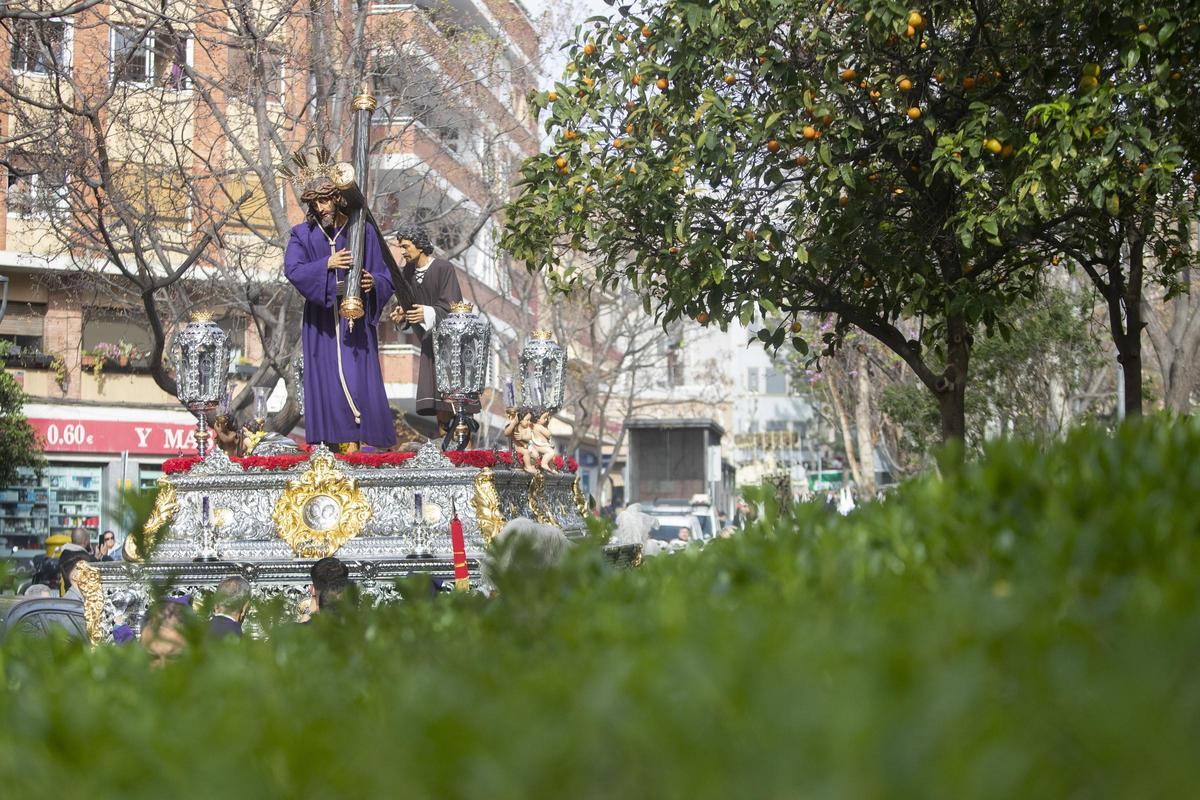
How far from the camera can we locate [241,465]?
11609mm

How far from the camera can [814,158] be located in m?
10.5

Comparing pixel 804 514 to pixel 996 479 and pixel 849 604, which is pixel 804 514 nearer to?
pixel 996 479

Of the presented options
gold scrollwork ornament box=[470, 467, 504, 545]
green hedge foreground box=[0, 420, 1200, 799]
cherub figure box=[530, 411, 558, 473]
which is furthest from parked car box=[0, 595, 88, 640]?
green hedge foreground box=[0, 420, 1200, 799]

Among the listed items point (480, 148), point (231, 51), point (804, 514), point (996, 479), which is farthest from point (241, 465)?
point (480, 148)

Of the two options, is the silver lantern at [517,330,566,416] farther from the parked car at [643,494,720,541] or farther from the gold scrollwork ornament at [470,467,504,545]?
the parked car at [643,494,720,541]

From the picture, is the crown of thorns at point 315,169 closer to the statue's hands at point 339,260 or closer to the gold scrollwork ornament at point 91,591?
the statue's hands at point 339,260

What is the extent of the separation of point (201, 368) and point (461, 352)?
2349mm

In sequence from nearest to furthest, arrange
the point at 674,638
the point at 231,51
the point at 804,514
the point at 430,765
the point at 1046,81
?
the point at 430,765 < the point at 674,638 < the point at 804,514 < the point at 1046,81 < the point at 231,51

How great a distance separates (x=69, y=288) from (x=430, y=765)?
27933 millimetres

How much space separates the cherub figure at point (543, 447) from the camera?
12930mm

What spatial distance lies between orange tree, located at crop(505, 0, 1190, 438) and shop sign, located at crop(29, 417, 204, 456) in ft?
67.2

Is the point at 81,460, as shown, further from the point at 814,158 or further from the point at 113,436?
the point at 814,158

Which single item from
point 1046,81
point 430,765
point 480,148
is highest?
point 480,148

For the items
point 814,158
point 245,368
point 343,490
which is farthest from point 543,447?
point 245,368
